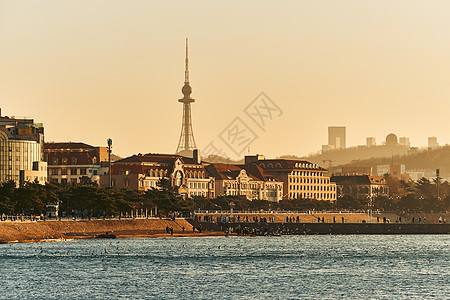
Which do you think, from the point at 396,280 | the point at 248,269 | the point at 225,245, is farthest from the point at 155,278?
the point at 225,245

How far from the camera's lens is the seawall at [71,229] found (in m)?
157

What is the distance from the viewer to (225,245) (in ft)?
545

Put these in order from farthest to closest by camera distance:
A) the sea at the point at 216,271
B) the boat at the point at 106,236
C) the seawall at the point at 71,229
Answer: the boat at the point at 106,236 < the seawall at the point at 71,229 < the sea at the point at 216,271

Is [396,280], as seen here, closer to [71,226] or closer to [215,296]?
[215,296]

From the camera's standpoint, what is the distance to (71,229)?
174 m

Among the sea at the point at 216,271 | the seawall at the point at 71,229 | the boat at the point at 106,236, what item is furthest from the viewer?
the boat at the point at 106,236

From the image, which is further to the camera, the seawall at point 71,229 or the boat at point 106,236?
the boat at point 106,236

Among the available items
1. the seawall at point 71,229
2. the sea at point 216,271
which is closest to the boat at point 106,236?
the seawall at point 71,229

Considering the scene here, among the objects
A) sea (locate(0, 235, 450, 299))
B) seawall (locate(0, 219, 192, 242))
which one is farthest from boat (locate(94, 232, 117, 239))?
sea (locate(0, 235, 450, 299))

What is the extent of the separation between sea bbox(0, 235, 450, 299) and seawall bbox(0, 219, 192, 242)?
13.1 ft

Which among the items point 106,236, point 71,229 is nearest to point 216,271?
point 106,236

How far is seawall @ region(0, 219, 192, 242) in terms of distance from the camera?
15725 cm

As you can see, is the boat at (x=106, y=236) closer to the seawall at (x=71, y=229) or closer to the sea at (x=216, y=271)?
the seawall at (x=71, y=229)

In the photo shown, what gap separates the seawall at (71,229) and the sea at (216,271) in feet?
13.1
